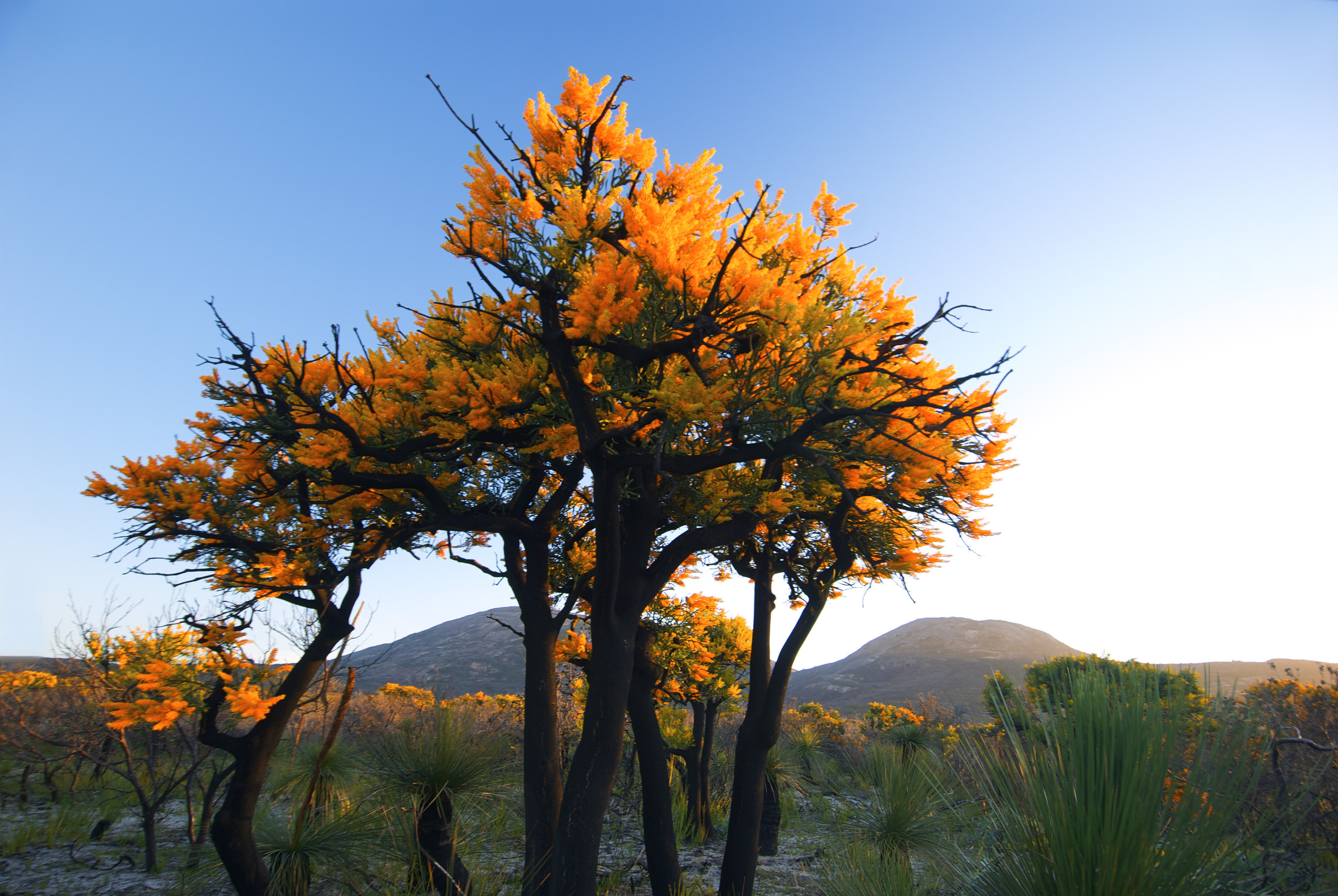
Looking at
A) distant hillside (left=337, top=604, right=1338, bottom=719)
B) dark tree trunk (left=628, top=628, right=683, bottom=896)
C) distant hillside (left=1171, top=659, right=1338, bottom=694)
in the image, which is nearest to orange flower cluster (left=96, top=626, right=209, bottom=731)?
dark tree trunk (left=628, top=628, right=683, bottom=896)

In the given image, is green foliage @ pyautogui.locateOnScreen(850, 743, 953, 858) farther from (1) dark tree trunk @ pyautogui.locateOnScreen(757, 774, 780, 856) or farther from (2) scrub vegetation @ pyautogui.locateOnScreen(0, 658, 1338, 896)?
(1) dark tree trunk @ pyautogui.locateOnScreen(757, 774, 780, 856)

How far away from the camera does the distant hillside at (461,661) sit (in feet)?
184

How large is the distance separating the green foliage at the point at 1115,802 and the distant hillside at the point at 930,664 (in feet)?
136

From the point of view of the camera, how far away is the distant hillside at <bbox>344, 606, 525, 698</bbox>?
5609cm

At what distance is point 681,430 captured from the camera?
6.98 meters

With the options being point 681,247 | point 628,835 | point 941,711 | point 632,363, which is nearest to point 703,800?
point 628,835

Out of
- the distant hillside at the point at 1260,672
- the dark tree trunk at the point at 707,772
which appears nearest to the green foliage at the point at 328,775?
the dark tree trunk at the point at 707,772

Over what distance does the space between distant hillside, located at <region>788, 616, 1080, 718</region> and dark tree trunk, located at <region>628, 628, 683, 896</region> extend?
36.5 m

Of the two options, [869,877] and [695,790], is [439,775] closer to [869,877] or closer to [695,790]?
[869,877]

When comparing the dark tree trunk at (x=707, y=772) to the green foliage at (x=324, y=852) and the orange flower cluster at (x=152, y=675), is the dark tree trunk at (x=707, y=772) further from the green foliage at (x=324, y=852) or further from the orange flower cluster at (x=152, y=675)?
the orange flower cluster at (x=152, y=675)

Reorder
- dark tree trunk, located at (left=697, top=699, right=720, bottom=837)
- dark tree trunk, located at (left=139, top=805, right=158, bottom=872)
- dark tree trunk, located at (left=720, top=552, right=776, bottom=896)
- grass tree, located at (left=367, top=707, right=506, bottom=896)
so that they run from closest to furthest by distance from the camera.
Answer: grass tree, located at (left=367, top=707, right=506, bottom=896)
dark tree trunk, located at (left=720, top=552, right=776, bottom=896)
dark tree trunk, located at (left=139, top=805, right=158, bottom=872)
dark tree trunk, located at (left=697, top=699, right=720, bottom=837)

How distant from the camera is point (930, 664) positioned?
74.4 meters

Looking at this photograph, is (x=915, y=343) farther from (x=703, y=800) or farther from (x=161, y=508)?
(x=703, y=800)

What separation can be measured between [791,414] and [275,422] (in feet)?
18.9
